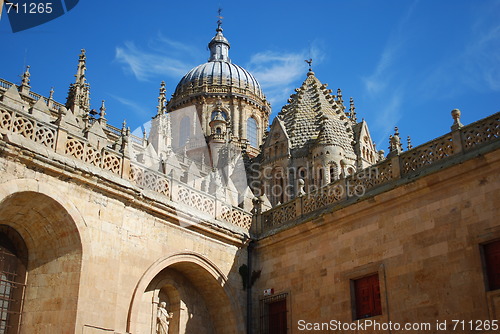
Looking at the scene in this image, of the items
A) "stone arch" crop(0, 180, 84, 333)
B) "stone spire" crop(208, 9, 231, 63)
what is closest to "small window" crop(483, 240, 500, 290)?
"stone arch" crop(0, 180, 84, 333)

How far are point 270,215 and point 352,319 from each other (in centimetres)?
434

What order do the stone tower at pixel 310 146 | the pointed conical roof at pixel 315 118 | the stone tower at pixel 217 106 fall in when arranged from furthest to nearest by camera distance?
the stone tower at pixel 217 106 < the pointed conical roof at pixel 315 118 < the stone tower at pixel 310 146

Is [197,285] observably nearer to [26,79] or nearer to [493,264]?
[493,264]

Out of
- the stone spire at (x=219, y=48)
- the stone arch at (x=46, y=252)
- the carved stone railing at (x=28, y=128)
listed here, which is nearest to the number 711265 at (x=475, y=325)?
the stone arch at (x=46, y=252)

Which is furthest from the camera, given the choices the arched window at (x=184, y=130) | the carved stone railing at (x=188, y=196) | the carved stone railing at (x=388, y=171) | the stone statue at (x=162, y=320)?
the arched window at (x=184, y=130)

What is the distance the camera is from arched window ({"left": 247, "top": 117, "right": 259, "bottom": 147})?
43531 mm

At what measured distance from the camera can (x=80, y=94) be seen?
109ft

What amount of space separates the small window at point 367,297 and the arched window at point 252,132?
29621mm

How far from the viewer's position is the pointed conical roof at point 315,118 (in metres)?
30.4

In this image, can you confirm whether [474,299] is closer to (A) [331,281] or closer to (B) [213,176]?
(A) [331,281]

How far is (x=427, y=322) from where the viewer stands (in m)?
12.4

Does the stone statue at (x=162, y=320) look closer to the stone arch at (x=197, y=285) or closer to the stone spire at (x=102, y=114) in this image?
the stone arch at (x=197, y=285)

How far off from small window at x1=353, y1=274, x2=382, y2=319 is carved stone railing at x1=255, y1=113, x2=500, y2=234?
2.04 m

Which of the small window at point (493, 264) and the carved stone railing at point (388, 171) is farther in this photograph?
the carved stone railing at point (388, 171)
